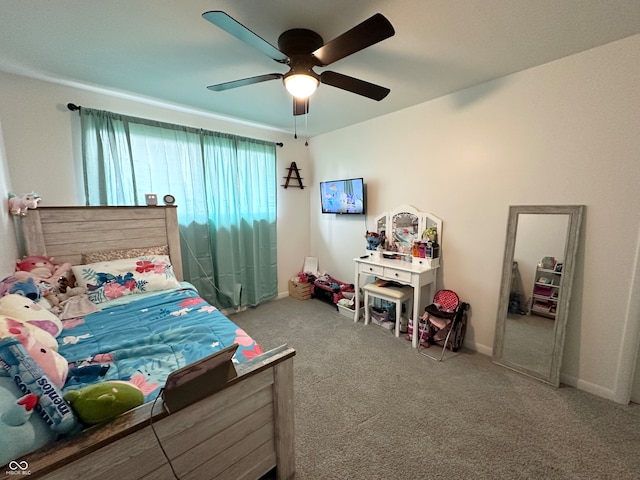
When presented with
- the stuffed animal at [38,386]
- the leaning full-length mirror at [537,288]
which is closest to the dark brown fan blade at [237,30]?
the stuffed animal at [38,386]

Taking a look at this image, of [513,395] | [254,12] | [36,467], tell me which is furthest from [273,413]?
[254,12]

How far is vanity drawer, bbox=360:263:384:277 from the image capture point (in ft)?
9.18

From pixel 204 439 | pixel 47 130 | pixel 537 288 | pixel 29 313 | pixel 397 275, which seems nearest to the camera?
pixel 204 439

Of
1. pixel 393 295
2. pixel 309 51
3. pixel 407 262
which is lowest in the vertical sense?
pixel 393 295

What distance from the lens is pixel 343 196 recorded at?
347 centimetres

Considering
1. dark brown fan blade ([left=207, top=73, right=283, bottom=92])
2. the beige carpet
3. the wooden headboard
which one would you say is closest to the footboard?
the beige carpet

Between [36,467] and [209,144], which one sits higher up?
[209,144]

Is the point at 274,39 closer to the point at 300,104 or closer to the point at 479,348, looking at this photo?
the point at 300,104

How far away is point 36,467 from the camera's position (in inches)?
25.8

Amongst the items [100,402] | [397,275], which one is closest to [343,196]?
[397,275]

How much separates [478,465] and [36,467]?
1851mm

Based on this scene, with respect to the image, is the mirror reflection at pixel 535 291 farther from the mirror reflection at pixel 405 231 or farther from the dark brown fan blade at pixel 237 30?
the dark brown fan blade at pixel 237 30

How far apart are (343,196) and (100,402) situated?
3058 mm

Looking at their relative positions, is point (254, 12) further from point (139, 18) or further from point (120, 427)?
point (120, 427)
